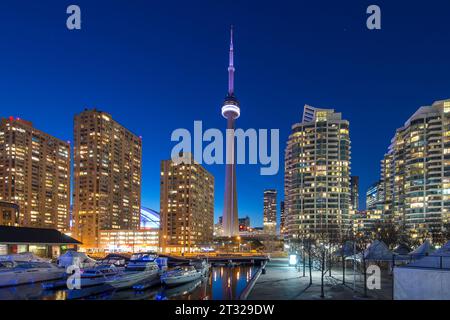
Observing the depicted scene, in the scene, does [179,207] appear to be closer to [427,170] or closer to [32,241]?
[427,170]

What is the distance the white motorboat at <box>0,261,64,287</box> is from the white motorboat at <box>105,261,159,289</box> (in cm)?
872

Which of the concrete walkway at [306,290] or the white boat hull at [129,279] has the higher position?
the concrete walkway at [306,290]

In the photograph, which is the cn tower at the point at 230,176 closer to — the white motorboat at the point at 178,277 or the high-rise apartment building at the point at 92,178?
the high-rise apartment building at the point at 92,178

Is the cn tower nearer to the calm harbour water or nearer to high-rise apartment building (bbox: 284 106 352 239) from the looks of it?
high-rise apartment building (bbox: 284 106 352 239)

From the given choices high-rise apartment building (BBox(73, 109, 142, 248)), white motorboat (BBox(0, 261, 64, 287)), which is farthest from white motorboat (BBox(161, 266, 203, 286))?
high-rise apartment building (BBox(73, 109, 142, 248))

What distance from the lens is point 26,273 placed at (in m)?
44.3

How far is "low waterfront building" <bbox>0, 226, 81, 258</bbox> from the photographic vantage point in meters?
62.7

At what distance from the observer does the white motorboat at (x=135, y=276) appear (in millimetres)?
42812

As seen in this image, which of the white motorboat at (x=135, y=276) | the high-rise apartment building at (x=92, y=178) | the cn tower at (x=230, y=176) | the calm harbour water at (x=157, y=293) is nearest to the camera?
the calm harbour water at (x=157, y=293)

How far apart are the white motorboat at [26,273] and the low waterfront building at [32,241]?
17.1 meters

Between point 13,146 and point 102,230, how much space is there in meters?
54.2

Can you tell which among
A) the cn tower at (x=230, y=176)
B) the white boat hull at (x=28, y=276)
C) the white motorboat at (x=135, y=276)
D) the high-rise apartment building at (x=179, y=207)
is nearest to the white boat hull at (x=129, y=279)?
the white motorboat at (x=135, y=276)

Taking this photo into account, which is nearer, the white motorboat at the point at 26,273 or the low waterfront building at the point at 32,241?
the white motorboat at the point at 26,273
